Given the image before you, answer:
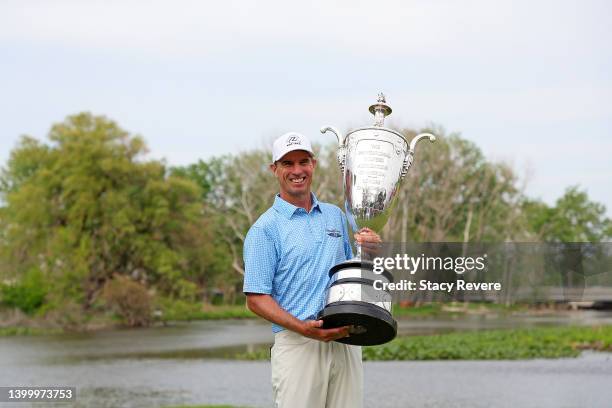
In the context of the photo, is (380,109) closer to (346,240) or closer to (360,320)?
(346,240)

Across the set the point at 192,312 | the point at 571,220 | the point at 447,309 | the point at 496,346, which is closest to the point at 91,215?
the point at 192,312

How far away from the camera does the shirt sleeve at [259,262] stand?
3217 mm

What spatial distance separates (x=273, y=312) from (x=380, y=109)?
3.34ft

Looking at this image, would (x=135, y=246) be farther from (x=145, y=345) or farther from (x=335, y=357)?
(x=335, y=357)

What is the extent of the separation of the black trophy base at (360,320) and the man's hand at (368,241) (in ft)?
0.78

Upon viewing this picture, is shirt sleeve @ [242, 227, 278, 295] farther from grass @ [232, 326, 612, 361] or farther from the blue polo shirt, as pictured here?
grass @ [232, 326, 612, 361]

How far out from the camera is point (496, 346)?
16234 millimetres

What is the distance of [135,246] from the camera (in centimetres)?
3167

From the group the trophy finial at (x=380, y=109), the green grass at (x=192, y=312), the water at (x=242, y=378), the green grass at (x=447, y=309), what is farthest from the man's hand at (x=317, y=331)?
the green grass at (x=447, y=309)

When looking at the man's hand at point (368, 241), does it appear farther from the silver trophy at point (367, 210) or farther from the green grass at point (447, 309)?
the green grass at point (447, 309)

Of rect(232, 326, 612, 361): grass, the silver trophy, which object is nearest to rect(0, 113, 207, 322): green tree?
rect(232, 326, 612, 361): grass

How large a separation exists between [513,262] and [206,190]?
37.0 m

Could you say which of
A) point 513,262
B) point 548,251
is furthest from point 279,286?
point 513,262

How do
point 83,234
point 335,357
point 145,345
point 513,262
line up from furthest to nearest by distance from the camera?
point 83,234
point 145,345
point 513,262
point 335,357
